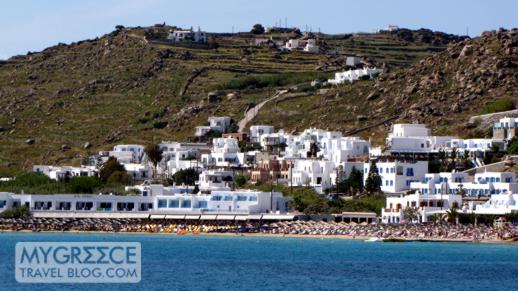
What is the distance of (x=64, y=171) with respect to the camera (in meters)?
155

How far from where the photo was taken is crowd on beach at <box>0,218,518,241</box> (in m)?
120

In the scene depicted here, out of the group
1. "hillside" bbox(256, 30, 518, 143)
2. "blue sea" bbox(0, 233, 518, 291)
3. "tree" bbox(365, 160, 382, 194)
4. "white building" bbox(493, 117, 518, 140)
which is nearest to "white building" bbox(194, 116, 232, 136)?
"hillside" bbox(256, 30, 518, 143)

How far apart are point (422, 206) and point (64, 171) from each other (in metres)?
43.9

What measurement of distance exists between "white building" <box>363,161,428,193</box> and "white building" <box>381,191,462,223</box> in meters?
6.23

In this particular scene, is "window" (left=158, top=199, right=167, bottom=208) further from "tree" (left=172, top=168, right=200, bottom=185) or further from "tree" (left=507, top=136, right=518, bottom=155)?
"tree" (left=507, top=136, right=518, bottom=155)

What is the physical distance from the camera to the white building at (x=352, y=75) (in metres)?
182

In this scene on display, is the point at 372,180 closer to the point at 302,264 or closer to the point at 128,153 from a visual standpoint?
the point at 128,153

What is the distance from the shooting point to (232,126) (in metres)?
172

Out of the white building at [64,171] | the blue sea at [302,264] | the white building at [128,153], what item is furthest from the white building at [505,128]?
the white building at [64,171]

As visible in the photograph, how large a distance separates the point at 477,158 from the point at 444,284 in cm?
5730

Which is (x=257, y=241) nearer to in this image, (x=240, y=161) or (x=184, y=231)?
(x=184, y=231)

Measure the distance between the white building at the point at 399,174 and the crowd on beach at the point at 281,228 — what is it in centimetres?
889

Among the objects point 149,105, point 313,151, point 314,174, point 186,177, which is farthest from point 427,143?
point 149,105

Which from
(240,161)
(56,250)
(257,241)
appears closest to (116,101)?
(240,161)
